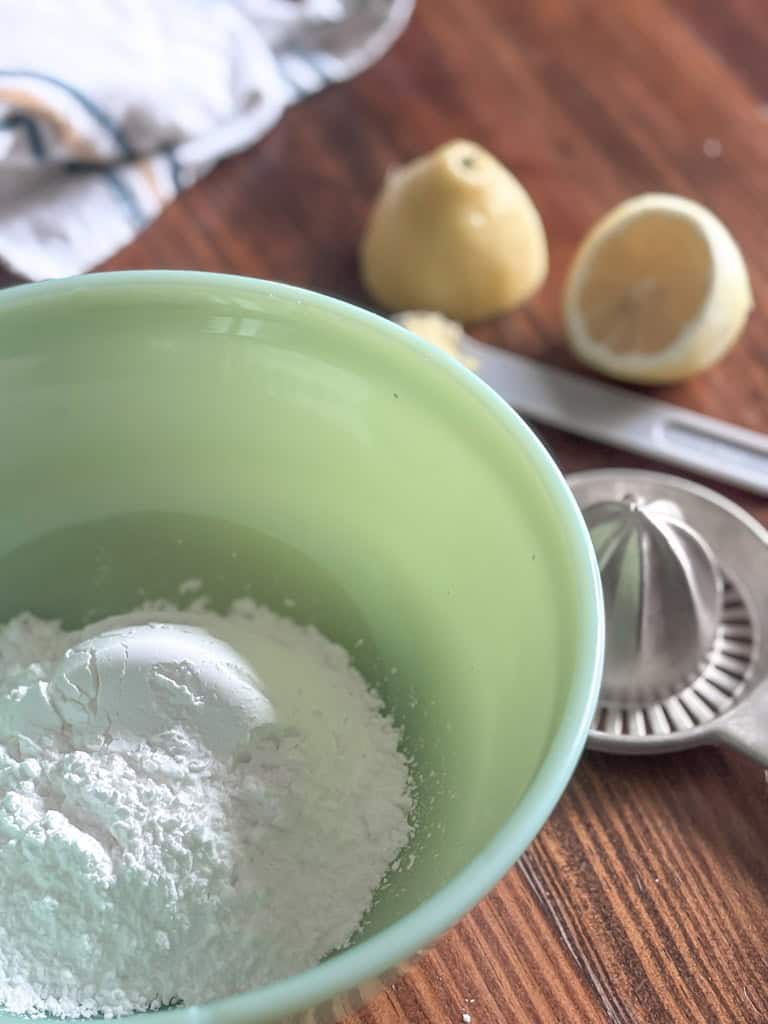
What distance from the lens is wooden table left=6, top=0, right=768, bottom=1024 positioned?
0.62 m

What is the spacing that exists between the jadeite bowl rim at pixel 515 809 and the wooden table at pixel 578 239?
191 mm

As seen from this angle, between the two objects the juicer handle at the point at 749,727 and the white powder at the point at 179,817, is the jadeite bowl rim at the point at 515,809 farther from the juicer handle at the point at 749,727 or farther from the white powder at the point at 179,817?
the juicer handle at the point at 749,727

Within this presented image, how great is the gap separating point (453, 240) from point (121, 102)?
0.99 feet

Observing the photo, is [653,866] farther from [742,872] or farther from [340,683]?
[340,683]

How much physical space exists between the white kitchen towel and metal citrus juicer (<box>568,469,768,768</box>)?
1.64ft

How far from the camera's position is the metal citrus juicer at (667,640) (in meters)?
0.70

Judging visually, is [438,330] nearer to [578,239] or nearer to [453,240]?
[453,240]

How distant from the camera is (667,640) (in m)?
0.73

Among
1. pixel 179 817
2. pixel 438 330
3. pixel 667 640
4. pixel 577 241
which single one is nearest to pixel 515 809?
pixel 179 817

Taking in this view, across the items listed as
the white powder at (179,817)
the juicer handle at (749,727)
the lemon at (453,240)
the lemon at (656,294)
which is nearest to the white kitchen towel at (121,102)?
the lemon at (453,240)

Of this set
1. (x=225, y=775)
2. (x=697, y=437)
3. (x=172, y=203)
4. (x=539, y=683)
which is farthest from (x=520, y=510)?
(x=172, y=203)

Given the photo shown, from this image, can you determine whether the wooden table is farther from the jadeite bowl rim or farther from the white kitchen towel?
the jadeite bowl rim

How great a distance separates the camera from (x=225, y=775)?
576mm

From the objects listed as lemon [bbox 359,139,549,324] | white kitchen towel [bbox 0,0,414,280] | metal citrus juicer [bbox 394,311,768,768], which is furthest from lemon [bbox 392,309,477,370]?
white kitchen towel [bbox 0,0,414,280]
